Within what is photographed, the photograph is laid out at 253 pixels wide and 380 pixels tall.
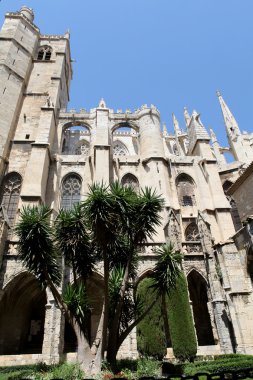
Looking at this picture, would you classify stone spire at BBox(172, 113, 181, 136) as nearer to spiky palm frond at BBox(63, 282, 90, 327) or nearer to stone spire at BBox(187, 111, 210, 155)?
stone spire at BBox(187, 111, 210, 155)

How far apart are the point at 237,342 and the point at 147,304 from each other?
4327mm

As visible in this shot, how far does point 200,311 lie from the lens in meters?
18.5

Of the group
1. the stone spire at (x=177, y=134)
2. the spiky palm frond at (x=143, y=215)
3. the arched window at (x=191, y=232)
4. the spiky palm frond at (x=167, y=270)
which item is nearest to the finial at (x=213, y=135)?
the stone spire at (x=177, y=134)

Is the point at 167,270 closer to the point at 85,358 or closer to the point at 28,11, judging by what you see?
the point at 85,358

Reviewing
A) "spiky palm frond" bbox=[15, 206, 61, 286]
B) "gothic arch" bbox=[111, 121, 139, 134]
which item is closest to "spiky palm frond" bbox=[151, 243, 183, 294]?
"spiky palm frond" bbox=[15, 206, 61, 286]

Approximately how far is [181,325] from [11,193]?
15.2 m

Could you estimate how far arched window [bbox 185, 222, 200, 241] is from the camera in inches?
830

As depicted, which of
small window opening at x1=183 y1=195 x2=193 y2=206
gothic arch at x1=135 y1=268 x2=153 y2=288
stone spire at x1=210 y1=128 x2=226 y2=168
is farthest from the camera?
stone spire at x1=210 y1=128 x2=226 y2=168

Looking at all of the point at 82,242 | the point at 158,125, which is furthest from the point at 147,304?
the point at 158,125

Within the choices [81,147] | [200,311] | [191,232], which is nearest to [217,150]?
[191,232]

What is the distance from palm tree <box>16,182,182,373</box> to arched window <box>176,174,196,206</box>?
12.1 metres

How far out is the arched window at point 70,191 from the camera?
72.2ft

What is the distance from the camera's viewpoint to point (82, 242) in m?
11.1

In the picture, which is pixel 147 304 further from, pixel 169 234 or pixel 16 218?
pixel 16 218
